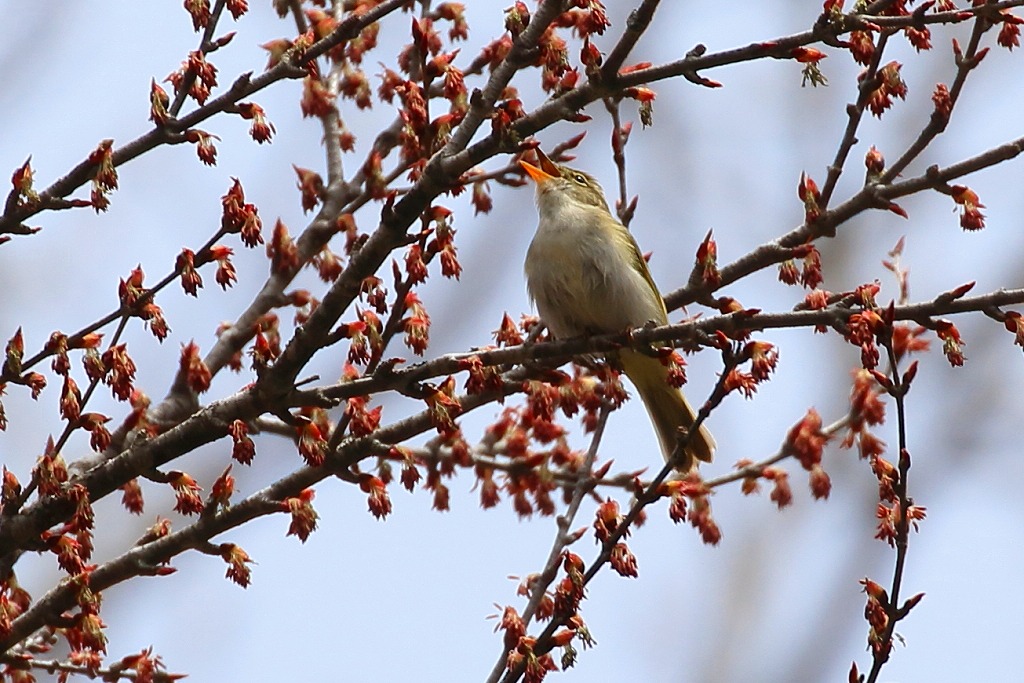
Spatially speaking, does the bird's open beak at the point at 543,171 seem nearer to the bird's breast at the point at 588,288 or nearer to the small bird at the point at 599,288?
the small bird at the point at 599,288

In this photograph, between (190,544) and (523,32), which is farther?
(190,544)

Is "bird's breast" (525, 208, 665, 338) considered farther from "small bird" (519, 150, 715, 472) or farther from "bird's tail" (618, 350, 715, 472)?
"bird's tail" (618, 350, 715, 472)

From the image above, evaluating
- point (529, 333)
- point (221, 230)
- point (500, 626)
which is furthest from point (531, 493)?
point (221, 230)

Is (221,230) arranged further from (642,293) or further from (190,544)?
(642,293)

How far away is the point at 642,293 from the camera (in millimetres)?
5527

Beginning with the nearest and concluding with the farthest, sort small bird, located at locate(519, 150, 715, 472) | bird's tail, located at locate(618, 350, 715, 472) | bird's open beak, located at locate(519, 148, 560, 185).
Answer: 1. bird's open beak, located at locate(519, 148, 560, 185)
2. small bird, located at locate(519, 150, 715, 472)
3. bird's tail, located at locate(618, 350, 715, 472)

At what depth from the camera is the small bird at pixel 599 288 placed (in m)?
5.48

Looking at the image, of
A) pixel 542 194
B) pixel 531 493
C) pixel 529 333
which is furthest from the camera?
pixel 542 194

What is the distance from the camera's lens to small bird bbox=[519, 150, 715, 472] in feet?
18.0

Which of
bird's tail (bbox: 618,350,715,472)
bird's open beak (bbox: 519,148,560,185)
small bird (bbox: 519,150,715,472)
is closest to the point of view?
bird's open beak (bbox: 519,148,560,185)

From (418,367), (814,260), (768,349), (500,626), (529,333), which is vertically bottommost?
(500,626)

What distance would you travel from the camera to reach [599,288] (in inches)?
217

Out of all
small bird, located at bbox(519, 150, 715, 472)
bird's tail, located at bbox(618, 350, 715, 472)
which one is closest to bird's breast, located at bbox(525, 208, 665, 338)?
small bird, located at bbox(519, 150, 715, 472)

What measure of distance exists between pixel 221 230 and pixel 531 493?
1761 mm
